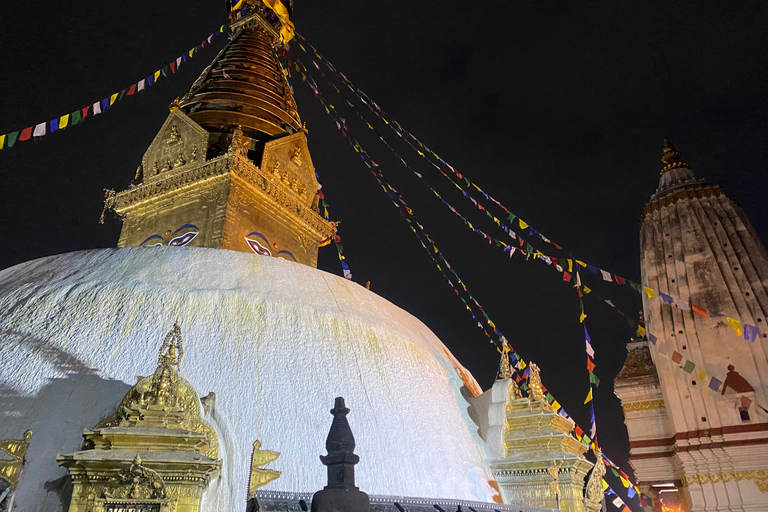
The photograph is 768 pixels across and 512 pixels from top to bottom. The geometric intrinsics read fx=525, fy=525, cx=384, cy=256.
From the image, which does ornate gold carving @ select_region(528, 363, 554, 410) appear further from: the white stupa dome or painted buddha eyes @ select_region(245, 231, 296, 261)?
painted buddha eyes @ select_region(245, 231, 296, 261)

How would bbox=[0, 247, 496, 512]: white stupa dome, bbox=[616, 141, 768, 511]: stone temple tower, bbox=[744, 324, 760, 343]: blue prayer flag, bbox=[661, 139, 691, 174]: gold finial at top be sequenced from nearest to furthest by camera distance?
bbox=[0, 247, 496, 512]: white stupa dome → bbox=[616, 141, 768, 511]: stone temple tower → bbox=[744, 324, 760, 343]: blue prayer flag → bbox=[661, 139, 691, 174]: gold finial at top

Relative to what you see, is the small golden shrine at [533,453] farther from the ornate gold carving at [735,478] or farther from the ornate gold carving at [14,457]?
the ornate gold carving at [735,478]

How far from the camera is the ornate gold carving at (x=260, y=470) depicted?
3879mm

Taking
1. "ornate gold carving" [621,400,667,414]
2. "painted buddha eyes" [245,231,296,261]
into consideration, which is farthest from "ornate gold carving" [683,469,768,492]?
"painted buddha eyes" [245,231,296,261]

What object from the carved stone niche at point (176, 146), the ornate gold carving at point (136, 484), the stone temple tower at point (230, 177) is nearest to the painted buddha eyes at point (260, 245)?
the stone temple tower at point (230, 177)

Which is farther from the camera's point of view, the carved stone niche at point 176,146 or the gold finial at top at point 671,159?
the gold finial at top at point 671,159

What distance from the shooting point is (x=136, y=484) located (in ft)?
11.7

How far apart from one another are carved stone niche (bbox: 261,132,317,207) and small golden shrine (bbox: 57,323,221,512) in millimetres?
5984

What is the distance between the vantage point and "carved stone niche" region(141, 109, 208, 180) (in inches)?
367

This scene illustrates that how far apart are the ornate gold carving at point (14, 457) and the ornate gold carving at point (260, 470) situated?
1.61m

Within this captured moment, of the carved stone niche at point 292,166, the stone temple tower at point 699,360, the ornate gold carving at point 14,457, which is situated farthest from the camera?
the carved stone niche at point 292,166

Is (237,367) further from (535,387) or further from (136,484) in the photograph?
(535,387)

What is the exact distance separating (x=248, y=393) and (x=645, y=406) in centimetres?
1009

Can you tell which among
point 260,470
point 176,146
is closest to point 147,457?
point 260,470
